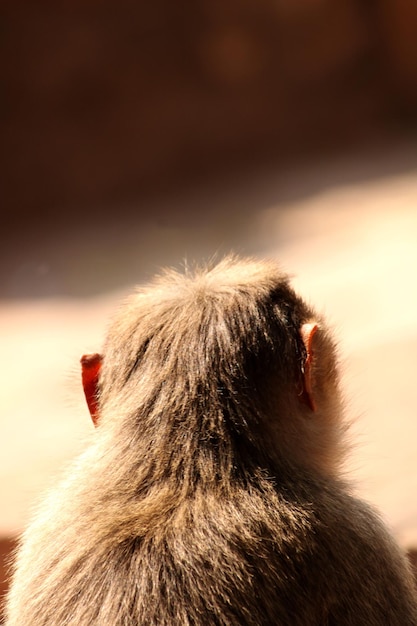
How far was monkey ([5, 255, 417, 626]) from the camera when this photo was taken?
2133mm

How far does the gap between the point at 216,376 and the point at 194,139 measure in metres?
6.43

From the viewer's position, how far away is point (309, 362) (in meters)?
2.46

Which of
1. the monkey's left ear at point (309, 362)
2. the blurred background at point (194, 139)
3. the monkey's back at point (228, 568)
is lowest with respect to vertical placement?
the monkey's back at point (228, 568)

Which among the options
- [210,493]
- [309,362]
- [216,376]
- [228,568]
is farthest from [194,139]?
[228,568]

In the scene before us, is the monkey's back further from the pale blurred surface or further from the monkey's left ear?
the pale blurred surface

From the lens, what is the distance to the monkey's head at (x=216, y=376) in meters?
2.32

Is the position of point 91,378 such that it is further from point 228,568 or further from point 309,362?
point 228,568

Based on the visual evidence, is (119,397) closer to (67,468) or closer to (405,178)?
(67,468)

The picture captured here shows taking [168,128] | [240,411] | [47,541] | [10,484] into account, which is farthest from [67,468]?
[168,128]

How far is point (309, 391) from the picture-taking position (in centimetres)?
246

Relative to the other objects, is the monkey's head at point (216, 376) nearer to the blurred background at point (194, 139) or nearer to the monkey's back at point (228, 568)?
the monkey's back at point (228, 568)

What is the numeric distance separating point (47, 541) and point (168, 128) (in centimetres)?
655

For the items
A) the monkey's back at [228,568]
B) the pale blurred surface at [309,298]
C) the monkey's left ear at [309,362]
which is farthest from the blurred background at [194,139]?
the monkey's back at [228,568]

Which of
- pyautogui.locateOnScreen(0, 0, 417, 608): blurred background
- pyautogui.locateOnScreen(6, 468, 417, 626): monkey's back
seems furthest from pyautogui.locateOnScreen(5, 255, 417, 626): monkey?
pyautogui.locateOnScreen(0, 0, 417, 608): blurred background
